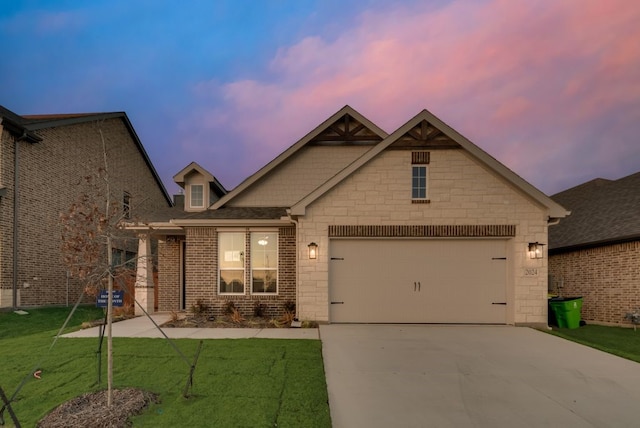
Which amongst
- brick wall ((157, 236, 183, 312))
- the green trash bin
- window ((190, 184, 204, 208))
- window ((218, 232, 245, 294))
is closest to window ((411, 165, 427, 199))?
the green trash bin

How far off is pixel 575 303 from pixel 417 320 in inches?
199

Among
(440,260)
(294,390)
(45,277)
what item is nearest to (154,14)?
(45,277)

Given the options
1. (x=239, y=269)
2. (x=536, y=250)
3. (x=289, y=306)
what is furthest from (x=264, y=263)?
(x=536, y=250)

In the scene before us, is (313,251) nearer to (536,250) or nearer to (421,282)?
(421,282)

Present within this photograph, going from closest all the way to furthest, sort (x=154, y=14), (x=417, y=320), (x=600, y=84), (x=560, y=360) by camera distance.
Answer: (x=560, y=360), (x=417, y=320), (x=600, y=84), (x=154, y=14)

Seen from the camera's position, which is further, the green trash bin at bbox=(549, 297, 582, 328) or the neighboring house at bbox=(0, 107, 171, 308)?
the neighboring house at bbox=(0, 107, 171, 308)

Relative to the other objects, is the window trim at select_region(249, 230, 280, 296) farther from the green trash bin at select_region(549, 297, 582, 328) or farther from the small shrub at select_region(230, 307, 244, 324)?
the green trash bin at select_region(549, 297, 582, 328)

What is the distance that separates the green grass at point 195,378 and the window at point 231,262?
10.5ft

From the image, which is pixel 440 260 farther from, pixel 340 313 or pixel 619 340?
pixel 619 340

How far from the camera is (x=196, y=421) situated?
3984 mm

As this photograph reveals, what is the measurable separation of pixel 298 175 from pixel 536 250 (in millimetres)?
8057

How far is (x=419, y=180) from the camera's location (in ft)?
32.7

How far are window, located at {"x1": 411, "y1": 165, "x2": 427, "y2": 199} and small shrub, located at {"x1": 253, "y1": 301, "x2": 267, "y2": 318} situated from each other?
589 centimetres

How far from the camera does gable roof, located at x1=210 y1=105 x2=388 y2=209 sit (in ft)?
40.4
